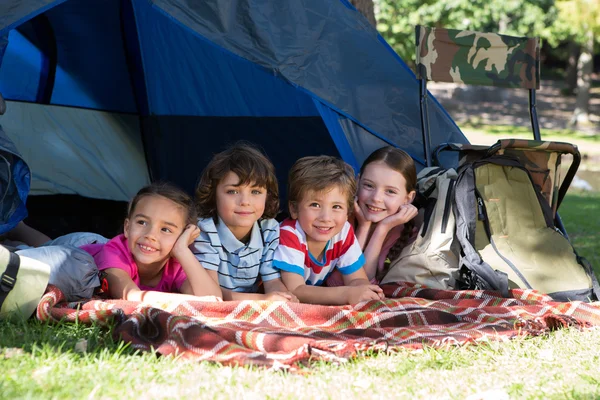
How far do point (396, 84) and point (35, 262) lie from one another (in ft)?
6.67

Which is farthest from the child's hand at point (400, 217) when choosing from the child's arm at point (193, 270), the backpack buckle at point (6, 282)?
the backpack buckle at point (6, 282)

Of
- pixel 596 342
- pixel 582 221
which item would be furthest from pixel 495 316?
pixel 582 221

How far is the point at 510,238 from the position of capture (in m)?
3.46

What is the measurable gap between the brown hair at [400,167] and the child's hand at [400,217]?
0.36ft

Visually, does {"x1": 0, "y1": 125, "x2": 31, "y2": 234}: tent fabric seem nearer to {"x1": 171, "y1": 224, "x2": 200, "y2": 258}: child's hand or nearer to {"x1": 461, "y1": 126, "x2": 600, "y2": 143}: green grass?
{"x1": 171, "y1": 224, "x2": 200, "y2": 258}: child's hand

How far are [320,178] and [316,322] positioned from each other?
27.8 inches

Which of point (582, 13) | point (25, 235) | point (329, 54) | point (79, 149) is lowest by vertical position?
point (25, 235)

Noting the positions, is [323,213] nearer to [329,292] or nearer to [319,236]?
[319,236]

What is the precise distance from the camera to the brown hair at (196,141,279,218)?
314 centimetres

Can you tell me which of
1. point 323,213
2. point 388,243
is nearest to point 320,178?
point 323,213

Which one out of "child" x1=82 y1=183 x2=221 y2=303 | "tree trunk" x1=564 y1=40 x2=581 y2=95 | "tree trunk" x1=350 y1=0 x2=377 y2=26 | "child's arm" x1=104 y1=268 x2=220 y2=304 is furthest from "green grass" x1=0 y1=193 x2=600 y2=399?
"tree trunk" x1=564 y1=40 x2=581 y2=95

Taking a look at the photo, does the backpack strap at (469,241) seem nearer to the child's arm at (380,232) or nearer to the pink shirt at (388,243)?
the child's arm at (380,232)

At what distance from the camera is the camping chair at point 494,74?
3.71 m

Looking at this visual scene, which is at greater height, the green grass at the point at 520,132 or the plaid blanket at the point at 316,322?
the plaid blanket at the point at 316,322
